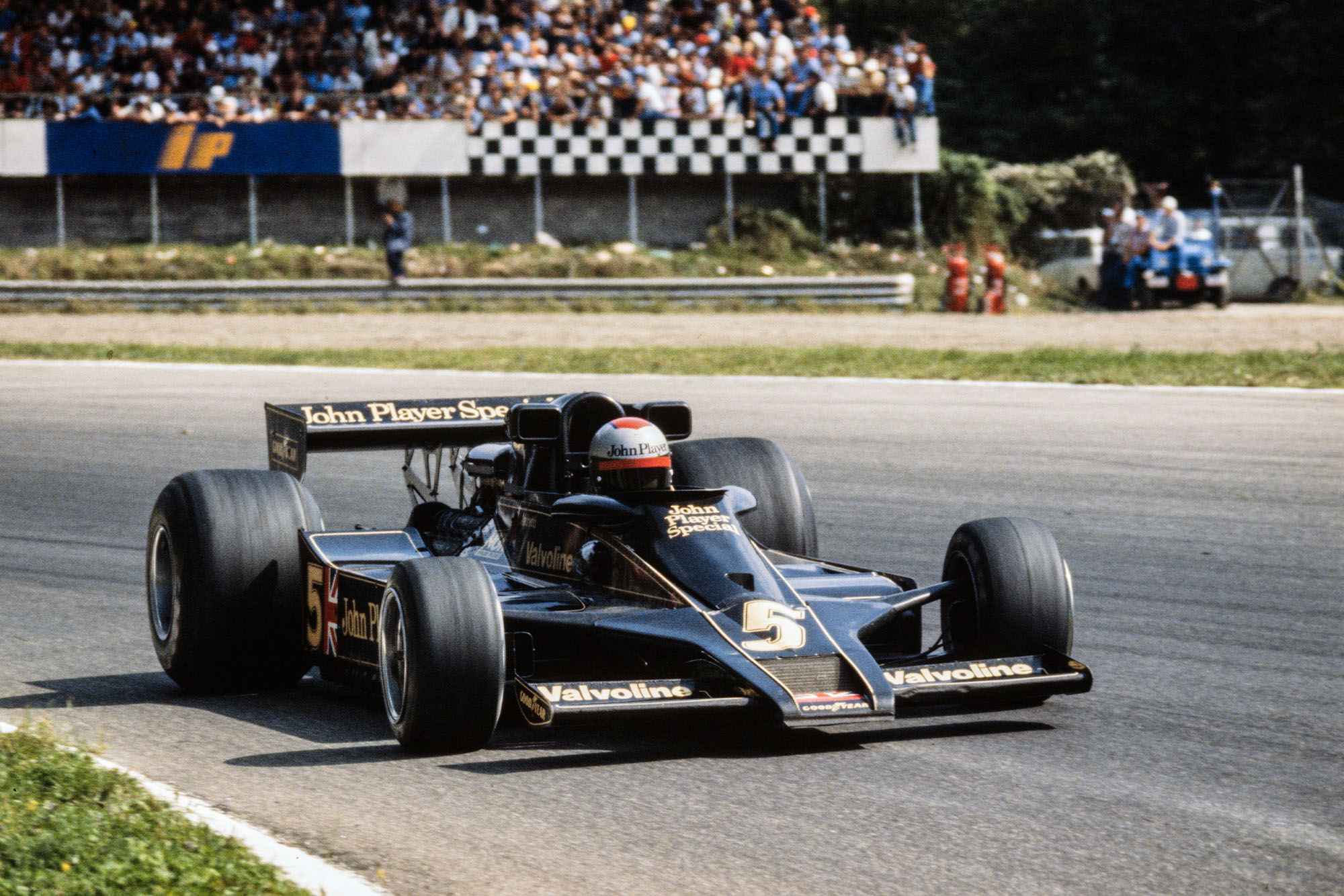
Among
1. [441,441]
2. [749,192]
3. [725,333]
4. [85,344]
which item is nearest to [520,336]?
[725,333]

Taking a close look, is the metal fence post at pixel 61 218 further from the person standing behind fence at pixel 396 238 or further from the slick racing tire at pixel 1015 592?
the slick racing tire at pixel 1015 592

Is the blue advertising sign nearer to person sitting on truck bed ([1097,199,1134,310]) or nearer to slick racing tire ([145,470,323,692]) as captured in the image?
person sitting on truck bed ([1097,199,1134,310])

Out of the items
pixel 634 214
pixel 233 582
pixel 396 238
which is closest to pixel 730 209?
pixel 634 214

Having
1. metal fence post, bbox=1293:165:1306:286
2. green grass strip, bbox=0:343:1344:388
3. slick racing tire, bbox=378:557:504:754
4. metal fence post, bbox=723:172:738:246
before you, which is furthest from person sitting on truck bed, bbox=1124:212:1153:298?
slick racing tire, bbox=378:557:504:754

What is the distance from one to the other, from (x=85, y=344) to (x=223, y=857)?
16.0 m

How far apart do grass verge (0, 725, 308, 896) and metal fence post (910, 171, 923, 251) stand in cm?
2140

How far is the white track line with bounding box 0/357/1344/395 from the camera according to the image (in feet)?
44.4

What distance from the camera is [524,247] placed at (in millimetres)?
24953

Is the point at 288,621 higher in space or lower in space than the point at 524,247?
lower

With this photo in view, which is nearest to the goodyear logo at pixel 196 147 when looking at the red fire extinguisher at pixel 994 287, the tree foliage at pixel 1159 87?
the red fire extinguisher at pixel 994 287

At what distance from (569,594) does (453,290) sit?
17.1 meters

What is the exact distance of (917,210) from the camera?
25203 millimetres

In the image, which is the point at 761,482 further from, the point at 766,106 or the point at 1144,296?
→ the point at 766,106

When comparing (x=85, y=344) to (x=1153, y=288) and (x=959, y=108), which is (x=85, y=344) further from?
(x=959, y=108)
